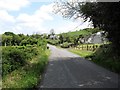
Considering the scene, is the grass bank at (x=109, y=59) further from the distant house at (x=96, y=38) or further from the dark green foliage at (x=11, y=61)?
the dark green foliage at (x=11, y=61)

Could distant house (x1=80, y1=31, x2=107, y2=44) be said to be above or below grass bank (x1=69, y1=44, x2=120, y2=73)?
above

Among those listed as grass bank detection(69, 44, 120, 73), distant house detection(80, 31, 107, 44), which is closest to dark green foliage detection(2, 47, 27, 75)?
distant house detection(80, 31, 107, 44)

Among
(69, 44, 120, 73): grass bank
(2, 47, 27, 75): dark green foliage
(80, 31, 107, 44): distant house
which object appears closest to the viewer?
(2, 47, 27, 75): dark green foliage

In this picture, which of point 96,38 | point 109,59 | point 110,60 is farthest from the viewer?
point 96,38

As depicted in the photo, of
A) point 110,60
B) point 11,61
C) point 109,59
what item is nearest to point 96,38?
point 109,59

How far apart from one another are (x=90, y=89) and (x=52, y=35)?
183532 mm

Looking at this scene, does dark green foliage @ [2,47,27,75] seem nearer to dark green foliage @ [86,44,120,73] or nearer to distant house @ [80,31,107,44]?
distant house @ [80,31,107,44]

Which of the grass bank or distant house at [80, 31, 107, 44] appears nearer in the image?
the grass bank

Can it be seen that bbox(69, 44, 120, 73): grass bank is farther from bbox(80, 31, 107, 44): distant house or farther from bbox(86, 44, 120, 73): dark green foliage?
bbox(80, 31, 107, 44): distant house

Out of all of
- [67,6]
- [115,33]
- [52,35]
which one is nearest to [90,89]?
[115,33]

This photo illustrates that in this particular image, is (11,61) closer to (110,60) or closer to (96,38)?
(110,60)

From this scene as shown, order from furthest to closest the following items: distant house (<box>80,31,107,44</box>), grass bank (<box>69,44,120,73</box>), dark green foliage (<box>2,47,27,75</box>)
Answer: distant house (<box>80,31,107,44</box>) → grass bank (<box>69,44,120,73</box>) → dark green foliage (<box>2,47,27,75</box>)

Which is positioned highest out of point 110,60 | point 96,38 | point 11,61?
point 96,38

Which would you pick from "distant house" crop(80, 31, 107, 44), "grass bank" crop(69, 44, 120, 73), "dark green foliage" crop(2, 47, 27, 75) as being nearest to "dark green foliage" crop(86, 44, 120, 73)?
"grass bank" crop(69, 44, 120, 73)
